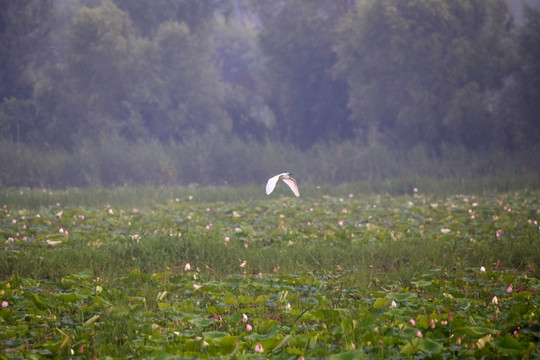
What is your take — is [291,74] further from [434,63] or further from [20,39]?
[20,39]

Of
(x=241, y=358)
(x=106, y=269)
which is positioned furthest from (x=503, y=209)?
(x=241, y=358)

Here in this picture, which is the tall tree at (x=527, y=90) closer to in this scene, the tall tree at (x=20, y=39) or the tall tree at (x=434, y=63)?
the tall tree at (x=434, y=63)

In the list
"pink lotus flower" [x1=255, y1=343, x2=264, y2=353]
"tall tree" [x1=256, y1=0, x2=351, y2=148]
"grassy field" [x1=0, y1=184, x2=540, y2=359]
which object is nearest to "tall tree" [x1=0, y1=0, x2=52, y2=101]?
"tall tree" [x1=256, y1=0, x2=351, y2=148]

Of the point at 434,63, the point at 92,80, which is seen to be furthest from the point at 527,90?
the point at 92,80

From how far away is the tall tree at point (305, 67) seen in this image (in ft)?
93.4

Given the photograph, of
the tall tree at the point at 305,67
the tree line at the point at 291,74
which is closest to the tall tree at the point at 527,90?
the tree line at the point at 291,74

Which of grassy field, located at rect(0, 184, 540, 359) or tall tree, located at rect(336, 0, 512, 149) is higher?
tall tree, located at rect(336, 0, 512, 149)

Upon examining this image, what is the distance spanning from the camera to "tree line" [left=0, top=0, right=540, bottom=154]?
23953 millimetres

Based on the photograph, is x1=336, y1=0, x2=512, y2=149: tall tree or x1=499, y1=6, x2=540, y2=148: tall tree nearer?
x1=499, y1=6, x2=540, y2=148: tall tree

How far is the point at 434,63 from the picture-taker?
23875 mm

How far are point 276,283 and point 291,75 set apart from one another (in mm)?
24351

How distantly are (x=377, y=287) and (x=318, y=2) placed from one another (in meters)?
24.6

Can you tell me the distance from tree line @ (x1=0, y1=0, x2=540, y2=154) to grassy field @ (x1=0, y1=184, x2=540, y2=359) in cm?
1364

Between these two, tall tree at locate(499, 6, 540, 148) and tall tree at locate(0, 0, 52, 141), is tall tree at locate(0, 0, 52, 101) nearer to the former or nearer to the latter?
tall tree at locate(0, 0, 52, 141)
